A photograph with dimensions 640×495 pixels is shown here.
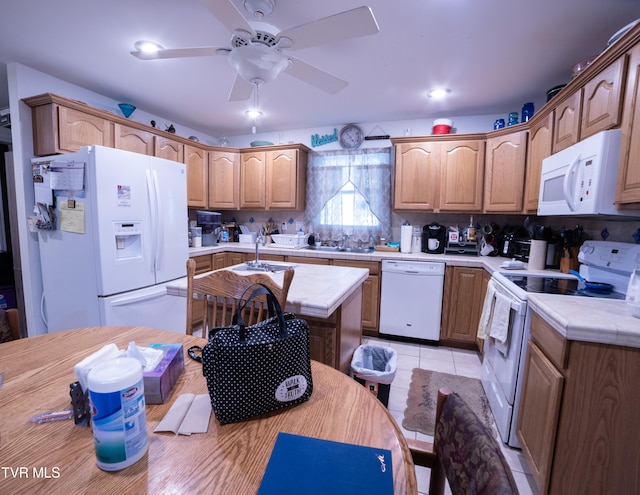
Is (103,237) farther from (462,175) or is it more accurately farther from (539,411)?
(462,175)

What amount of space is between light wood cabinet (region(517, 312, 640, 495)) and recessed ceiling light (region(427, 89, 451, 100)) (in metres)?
2.23

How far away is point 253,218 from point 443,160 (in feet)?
8.55

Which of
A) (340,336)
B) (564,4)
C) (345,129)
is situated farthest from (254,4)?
(345,129)

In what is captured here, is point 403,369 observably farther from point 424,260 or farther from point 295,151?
point 295,151

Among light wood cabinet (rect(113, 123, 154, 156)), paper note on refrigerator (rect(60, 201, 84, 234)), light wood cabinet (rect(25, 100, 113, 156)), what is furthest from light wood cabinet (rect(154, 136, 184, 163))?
paper note on refrigerator (rect(60, 201, 84, 234))

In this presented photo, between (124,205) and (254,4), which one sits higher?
(254,4)

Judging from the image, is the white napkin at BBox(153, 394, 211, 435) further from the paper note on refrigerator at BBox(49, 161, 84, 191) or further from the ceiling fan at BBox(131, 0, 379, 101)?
the paper note on refrigerator at BBox(49, 161, 84, 191)

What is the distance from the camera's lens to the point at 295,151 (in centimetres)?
361

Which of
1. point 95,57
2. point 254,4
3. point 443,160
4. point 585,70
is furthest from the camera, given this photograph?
point 443,160

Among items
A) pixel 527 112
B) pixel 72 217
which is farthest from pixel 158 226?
pixel 527 112

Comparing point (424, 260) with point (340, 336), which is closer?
point (340, 336)

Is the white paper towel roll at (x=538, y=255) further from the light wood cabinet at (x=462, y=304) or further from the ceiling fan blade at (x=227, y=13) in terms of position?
the ceiling fan blade at (x=227, y=13)

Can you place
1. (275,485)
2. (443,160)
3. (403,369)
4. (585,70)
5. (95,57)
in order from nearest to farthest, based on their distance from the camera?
(275,485), (585,70), (95,57), (403,369), (443,160)

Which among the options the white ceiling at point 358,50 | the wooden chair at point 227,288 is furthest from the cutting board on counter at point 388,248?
the wooden chair at point 227,288
